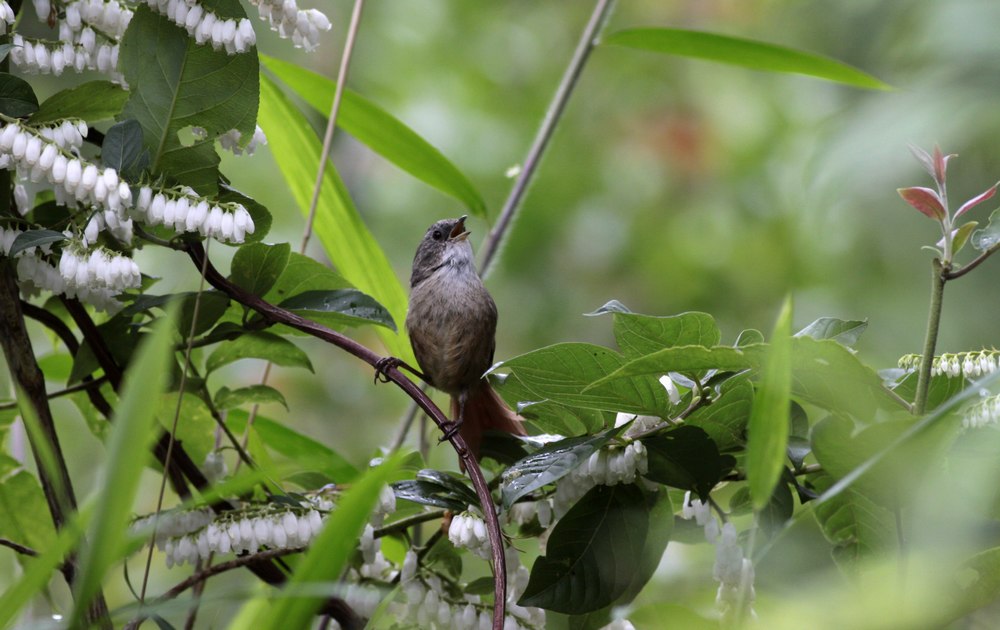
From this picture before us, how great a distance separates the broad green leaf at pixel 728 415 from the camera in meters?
0.83

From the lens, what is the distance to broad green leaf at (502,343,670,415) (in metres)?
0.79

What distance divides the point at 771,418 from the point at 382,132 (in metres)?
0.89

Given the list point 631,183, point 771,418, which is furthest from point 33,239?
point 631,183

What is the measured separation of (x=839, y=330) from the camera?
86 cm

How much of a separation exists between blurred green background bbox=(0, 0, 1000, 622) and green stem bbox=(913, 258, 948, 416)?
2.11 m

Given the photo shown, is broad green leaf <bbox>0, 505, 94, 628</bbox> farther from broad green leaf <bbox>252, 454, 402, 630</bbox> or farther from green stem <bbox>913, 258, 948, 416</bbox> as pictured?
green stem <bbox>913, 258, 948, 416</bbox>

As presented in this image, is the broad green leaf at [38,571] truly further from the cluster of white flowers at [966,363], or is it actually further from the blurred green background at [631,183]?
the blurred green background at [631,183]

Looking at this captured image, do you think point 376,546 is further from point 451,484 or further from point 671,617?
point 671,617

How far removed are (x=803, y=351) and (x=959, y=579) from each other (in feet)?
1.08

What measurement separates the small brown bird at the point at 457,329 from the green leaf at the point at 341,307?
0.24 meters

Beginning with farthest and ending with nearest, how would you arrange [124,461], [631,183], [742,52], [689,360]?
[631,183]
[742,52]
[689,360]
[124,461]

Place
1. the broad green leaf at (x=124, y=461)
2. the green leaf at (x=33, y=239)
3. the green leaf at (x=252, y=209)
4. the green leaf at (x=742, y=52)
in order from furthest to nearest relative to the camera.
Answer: the green leaf at (x=742, y=52) < the green leaf at (x=252, y=209) < the green leaf at (x=33, y=239) < the broad green leaf at (x=124, y=461)

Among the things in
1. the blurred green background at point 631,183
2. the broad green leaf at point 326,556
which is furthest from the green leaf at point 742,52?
the blurred green background at point 631,183

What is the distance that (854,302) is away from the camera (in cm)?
334
